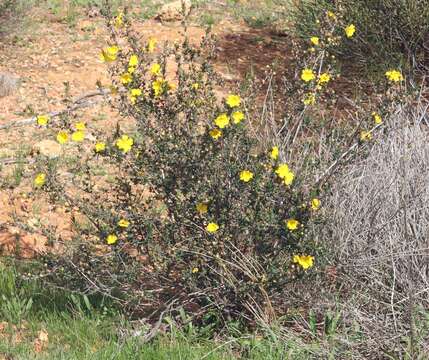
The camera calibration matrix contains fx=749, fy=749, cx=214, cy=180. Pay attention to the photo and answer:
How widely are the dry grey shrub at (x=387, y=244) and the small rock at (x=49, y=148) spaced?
2.53 m

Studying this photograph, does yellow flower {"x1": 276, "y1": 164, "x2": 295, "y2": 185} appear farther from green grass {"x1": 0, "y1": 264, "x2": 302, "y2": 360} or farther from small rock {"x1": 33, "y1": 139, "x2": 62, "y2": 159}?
small rock {"x1": 33, "y1": 139, "x2": 62, "y2": 159}

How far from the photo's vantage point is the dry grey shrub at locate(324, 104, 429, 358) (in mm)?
2947

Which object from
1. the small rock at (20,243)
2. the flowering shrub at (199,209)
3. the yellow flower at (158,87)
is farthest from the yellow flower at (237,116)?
the small rock at (20,243)

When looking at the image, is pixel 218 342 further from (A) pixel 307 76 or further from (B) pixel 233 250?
(A) pixel 307 76

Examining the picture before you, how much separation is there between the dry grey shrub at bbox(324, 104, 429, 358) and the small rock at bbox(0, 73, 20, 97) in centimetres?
373

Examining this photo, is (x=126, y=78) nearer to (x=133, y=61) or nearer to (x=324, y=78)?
(x=133, y=61)

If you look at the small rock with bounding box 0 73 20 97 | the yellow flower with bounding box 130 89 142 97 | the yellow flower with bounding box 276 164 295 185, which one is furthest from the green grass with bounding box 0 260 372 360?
the small rock with bounding box 0 73 20 97

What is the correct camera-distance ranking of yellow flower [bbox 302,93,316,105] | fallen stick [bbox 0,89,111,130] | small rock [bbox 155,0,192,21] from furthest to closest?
1. small rock [bbox 155,0,192,21]
2. fallen stick [bbox 0,89,111,130]
3. yellow flower [bbox 302,93,316,105]

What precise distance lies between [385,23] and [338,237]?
9.69 ft

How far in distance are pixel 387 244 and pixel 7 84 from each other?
13.5 ft

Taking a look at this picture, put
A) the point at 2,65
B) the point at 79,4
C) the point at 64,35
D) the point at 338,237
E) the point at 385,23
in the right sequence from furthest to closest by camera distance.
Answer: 1. the point at 79,4
2. the point at 64,35
3. the point at 2,65
4. the point at 385,23
5. the point at 338,237

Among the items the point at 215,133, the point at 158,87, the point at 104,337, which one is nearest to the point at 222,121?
the point at 215,133

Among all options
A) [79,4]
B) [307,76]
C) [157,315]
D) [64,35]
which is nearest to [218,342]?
[157,315]

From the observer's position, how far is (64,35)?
25.1 ft
